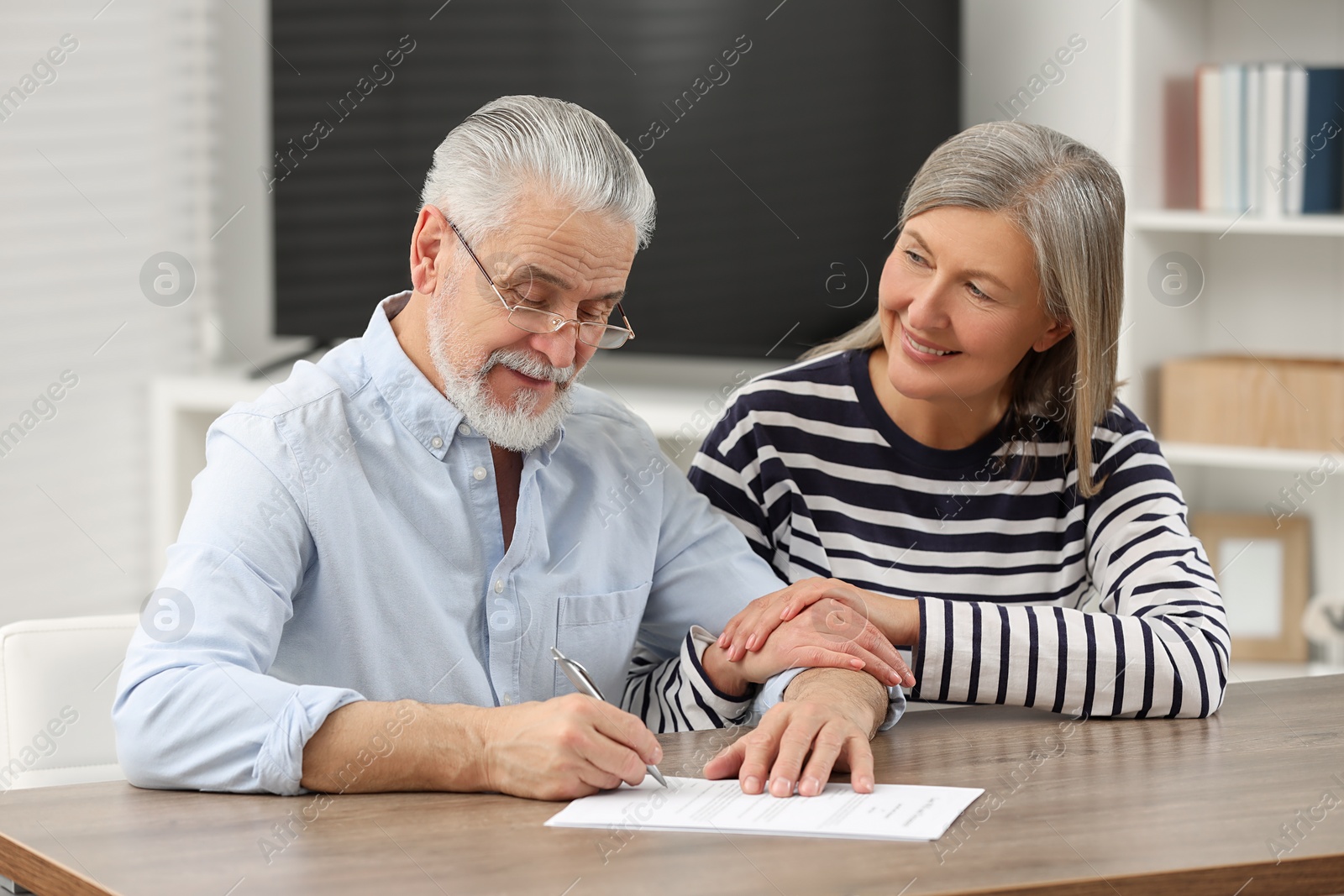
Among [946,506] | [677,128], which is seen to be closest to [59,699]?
[946,506]

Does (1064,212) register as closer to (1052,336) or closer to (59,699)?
(1052,336)

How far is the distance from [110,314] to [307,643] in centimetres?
258

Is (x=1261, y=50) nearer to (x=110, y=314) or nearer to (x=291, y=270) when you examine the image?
(x=291, y=270)

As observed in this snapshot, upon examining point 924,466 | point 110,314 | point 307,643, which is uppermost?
point 110,314

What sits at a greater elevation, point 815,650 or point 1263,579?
point 815,650

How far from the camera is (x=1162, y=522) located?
1.68 m

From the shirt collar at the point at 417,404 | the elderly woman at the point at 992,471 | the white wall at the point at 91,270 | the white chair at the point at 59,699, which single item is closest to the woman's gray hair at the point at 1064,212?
the elderly woman at the point at 992,471

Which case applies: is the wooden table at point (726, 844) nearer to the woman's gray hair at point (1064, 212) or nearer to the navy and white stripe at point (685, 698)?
the navy and white stripe at point (685, 698)

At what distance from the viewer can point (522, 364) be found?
1.50 metres

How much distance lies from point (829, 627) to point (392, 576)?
1.52 ft

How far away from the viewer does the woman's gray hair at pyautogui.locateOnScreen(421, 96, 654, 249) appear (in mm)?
1464

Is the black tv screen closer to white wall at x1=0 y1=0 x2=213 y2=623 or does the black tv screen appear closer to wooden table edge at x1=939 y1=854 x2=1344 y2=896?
white wall at x1=0 y1=0 x2=213 y2=623

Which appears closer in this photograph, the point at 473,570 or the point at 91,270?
the point at 473,570

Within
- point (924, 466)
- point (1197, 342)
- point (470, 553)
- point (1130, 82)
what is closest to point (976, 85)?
point (1130, 82)
